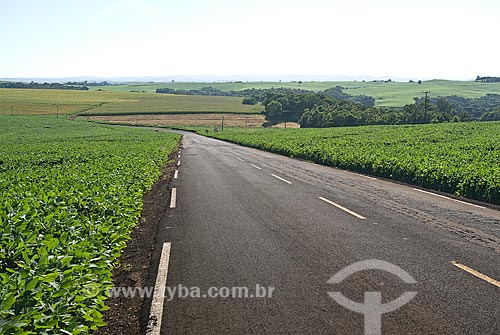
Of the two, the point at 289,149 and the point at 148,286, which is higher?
the point at 148,286

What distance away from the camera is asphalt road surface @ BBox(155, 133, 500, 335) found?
4.92m

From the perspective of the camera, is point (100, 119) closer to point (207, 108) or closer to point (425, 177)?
point (207, 108)

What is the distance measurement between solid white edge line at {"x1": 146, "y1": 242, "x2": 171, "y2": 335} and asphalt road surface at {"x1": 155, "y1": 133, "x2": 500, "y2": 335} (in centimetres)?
9

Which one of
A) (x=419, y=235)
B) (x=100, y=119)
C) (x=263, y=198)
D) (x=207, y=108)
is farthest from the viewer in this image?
(x=207, y=108)

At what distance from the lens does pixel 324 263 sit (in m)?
6.81

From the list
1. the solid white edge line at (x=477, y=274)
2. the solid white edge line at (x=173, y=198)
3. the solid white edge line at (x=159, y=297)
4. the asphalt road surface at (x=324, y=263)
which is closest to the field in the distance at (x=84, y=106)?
the solid white edge line at (x=173, y=198)

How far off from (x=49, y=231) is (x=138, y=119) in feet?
350

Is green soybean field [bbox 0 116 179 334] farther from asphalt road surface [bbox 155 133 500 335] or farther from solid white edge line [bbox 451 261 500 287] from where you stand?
solid white edge line [bbox 451 261 500 287]

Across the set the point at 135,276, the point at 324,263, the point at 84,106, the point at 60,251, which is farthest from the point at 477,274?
the point at 84,106

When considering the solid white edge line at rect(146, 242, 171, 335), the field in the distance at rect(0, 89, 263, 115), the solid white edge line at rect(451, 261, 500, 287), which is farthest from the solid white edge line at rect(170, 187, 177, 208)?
the field in the distance at rect(0, 89, 263, 115)

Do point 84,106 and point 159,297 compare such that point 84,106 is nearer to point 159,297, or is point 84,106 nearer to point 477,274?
point 159,297

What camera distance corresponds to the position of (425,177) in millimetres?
16938

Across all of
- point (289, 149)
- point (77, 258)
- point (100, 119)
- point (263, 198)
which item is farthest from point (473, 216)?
point (100, 119)

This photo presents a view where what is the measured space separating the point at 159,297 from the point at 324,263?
8.24ft
